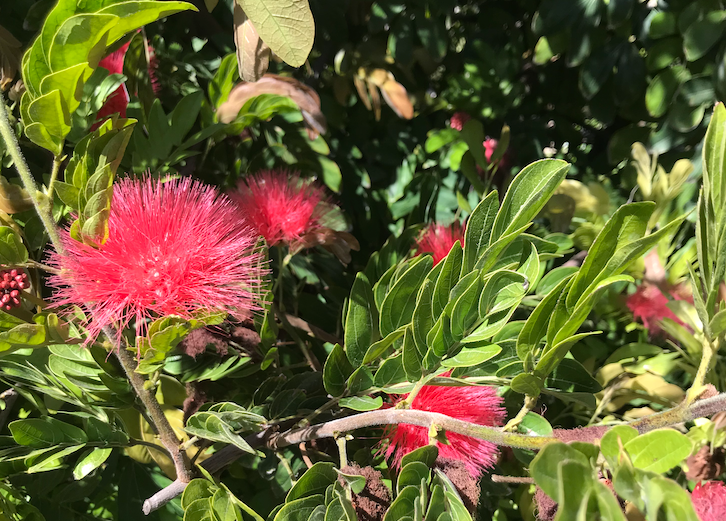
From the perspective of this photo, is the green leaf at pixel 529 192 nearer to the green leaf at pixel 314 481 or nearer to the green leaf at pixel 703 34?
the green leaf at pixel 314 481

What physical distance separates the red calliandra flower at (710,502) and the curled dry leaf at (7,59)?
900 mm

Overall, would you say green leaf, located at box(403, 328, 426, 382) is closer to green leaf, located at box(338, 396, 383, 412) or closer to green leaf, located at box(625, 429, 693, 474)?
green leaf, located at box(338, 396, 383, 412)

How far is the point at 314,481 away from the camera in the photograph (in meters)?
0.49

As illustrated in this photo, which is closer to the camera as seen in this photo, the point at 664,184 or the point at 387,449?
the point at 387,449

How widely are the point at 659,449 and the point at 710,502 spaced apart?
1.37 ft

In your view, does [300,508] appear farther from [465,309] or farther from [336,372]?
[465,309]

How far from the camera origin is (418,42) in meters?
1.05

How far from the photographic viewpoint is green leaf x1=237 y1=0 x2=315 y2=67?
39 centimetres

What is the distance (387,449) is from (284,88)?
59 cm

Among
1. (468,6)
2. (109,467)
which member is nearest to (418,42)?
(468,6)

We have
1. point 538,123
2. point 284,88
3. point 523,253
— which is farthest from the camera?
point 538,123

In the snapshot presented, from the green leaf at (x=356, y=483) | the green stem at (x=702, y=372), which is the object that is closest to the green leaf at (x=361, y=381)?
the green leaf at (x=356, y=483)

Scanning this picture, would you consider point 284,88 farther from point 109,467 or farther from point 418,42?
point 109,467

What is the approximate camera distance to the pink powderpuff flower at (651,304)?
105cm
